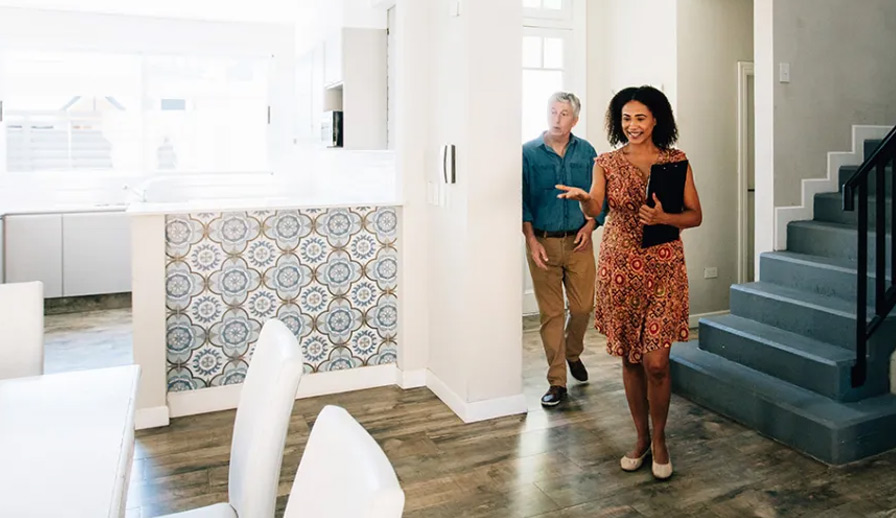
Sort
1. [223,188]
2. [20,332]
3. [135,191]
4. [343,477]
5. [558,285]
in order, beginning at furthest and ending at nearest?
[223,188] < [135,191] < [558,285] < [20,332] < [343,477]

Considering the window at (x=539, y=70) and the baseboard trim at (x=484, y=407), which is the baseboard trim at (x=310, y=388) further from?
the window at (x=539, y=70)

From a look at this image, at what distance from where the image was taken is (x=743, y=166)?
5238 mm

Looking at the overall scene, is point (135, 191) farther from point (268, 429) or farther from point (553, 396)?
point (268, 429)

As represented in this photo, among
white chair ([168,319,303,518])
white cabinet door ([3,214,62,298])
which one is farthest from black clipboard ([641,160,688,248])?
white cabinet door ([3,214,62,298])

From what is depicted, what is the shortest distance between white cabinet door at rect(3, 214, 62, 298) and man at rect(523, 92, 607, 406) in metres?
4.34

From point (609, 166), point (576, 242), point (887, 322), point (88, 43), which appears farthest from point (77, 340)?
point (887, 322)

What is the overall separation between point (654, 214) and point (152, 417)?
246cm

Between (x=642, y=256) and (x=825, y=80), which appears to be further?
(x=825, y=80)

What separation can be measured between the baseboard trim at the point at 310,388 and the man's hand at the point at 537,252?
3.33 ft

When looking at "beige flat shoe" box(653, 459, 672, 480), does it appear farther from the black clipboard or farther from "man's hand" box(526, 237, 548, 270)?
"man's hand" box(526, 237, 548, 270)

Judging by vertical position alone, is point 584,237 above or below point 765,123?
below

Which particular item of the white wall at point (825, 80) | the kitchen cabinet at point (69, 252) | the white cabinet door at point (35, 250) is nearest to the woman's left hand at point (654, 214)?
the white wall at point (825, 80)

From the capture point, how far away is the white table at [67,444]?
1.09 metres

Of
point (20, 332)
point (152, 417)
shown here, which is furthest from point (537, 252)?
point (20, 332)
